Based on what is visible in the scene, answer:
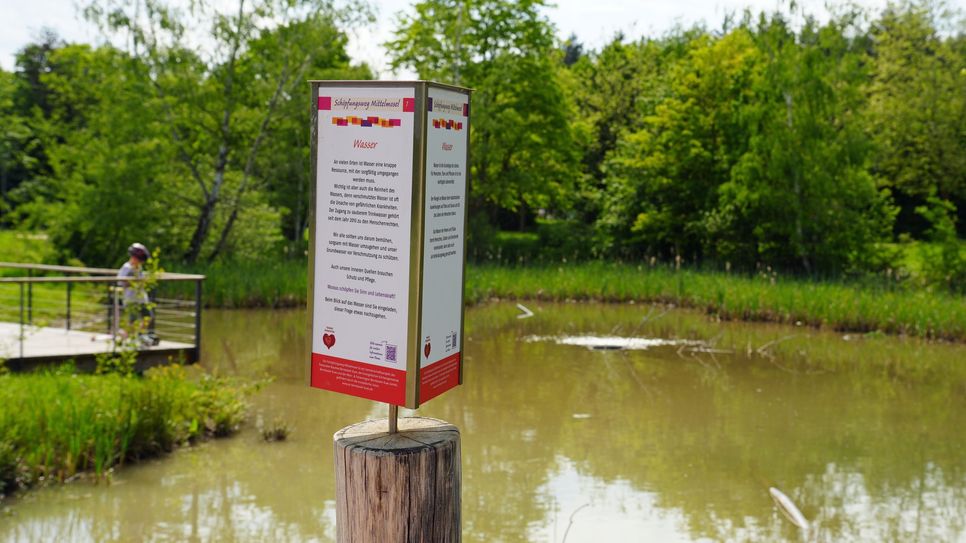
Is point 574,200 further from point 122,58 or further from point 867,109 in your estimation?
point 122,58

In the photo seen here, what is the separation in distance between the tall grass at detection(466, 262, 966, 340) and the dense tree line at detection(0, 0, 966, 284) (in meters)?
1.94

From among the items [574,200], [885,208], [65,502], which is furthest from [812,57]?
[65,502]

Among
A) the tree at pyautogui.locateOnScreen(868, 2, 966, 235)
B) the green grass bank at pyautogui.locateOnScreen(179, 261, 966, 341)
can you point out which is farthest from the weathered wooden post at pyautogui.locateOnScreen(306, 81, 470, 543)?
the tree at pyautogui.locateOnScreen(868, 2, 966, 235)

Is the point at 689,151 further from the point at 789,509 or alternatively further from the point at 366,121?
the point at 366,121

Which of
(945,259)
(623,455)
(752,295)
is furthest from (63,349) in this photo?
(945,259)

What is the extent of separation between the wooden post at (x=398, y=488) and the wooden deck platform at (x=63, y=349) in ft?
23.1

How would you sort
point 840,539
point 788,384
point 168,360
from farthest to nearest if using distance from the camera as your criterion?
point 788,384 → point 168,360 → point 840,539

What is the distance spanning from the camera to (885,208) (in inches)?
900

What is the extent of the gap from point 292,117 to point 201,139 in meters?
2.11

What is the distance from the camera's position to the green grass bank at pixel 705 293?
15.7m

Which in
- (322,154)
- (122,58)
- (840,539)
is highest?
(122,58)

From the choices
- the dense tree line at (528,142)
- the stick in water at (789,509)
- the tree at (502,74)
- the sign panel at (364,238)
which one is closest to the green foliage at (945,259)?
the dense tree line at (528,142)

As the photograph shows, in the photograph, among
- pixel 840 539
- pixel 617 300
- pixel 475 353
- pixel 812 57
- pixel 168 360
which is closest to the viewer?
pixel 840 539

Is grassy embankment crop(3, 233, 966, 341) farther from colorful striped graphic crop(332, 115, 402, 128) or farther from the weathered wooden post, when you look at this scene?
colorful striped graphic crop(332, 115, 402, 128)
